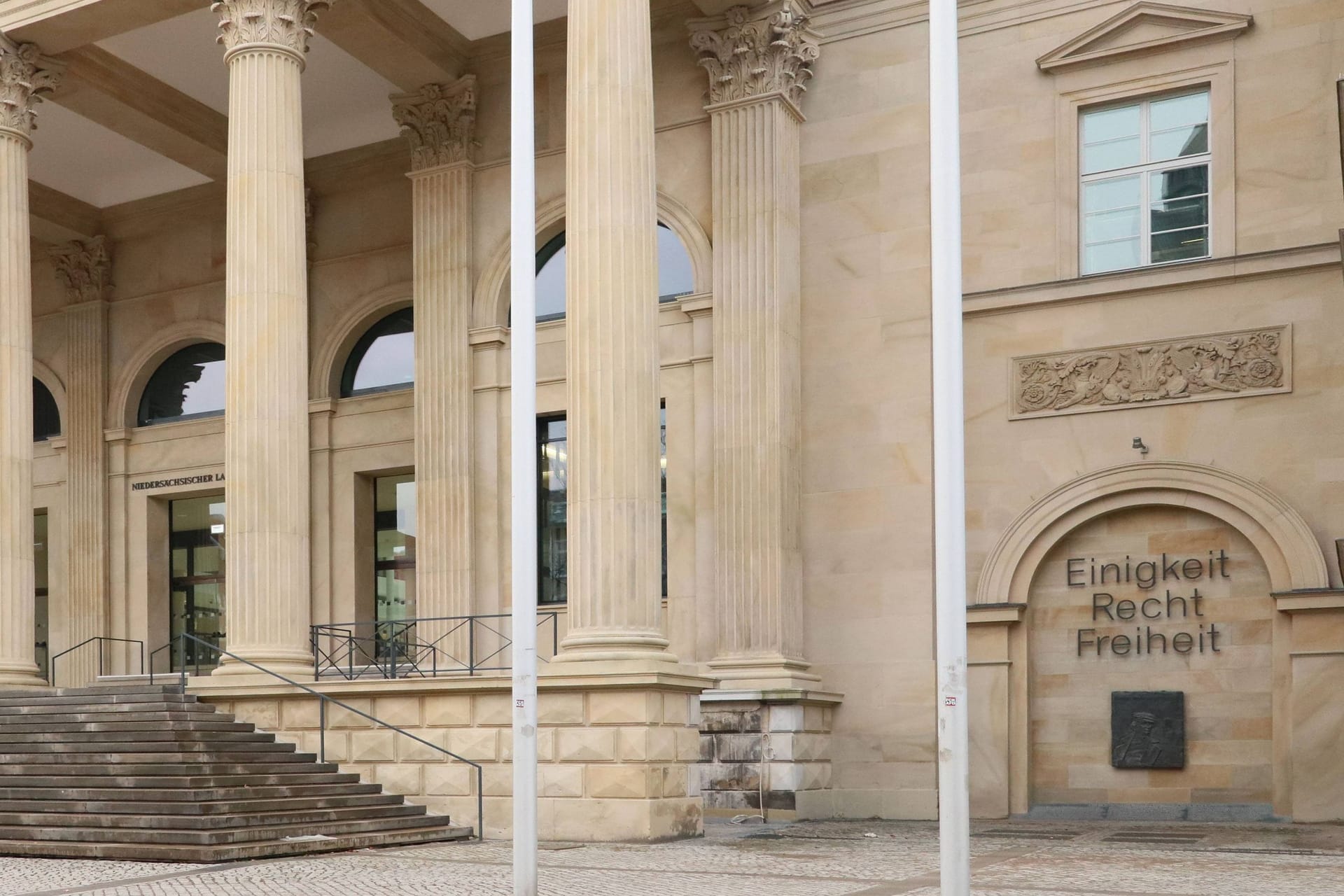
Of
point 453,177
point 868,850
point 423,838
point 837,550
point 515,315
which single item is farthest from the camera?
point 453,177

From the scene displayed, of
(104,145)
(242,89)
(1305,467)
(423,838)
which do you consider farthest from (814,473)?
(104,145)

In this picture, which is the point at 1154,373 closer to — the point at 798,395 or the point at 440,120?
the point at 798,395

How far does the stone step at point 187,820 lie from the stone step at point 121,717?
2.09 m

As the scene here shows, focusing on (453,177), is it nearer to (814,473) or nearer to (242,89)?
(242,89)

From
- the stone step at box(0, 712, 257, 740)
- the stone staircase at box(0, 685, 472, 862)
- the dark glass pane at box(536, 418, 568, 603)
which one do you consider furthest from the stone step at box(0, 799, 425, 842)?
the dark glass pane at box(536, 418, 568, 603)

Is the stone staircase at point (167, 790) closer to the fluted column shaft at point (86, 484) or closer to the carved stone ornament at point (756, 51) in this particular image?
the fluted column shaft at point (86, 484)

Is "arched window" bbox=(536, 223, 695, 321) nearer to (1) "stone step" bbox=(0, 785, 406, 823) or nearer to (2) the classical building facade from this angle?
(2) the classical building facade

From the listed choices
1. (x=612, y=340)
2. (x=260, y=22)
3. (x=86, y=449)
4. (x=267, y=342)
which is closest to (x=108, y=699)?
(x=267, y=342)

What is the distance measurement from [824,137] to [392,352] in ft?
33.2

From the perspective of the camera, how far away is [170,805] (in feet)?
55.4

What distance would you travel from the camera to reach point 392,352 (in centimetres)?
2983

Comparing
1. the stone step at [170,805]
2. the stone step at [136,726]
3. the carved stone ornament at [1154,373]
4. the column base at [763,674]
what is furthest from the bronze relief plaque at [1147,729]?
the stone step at [136,726]

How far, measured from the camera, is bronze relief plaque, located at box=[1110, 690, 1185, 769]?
21.0 meters

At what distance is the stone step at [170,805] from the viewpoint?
16.8 m
